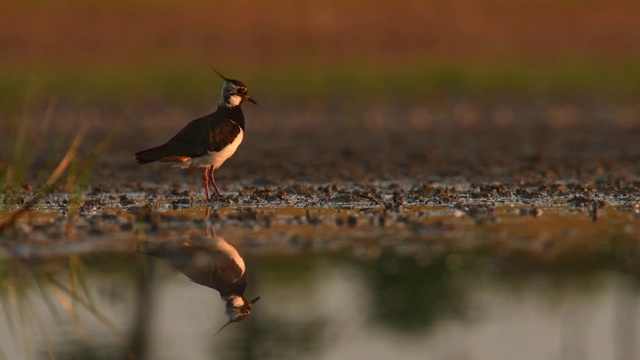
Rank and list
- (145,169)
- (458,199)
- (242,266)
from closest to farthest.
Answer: (242,266) → (458,199) → (145,169)

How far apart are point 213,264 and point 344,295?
1164 millimetres

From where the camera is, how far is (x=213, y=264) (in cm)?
887

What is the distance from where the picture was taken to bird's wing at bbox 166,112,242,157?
1230cm

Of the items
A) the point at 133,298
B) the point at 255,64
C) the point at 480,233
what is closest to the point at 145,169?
the point at 480,233

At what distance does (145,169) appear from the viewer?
53.4 ft

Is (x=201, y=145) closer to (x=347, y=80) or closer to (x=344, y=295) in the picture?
(x=344, y=295)

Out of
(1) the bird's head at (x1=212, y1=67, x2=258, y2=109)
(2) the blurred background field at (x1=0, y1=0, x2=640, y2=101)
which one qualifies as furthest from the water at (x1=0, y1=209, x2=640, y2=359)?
(2) the blurred background field at (x1=0, y1=0, x2=640, y2=101)

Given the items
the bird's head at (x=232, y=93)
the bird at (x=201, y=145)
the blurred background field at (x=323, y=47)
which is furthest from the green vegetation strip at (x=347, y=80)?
the bird at (x=201, y=145)

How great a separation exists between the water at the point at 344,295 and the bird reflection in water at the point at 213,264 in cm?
3

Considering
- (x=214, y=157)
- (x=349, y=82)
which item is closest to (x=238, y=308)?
(x=214, y=157)

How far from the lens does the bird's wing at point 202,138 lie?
40.4 feet

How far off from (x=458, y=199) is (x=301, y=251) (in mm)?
3292

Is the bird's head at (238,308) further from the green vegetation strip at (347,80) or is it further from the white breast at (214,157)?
the green vegetation strip at (347,80)

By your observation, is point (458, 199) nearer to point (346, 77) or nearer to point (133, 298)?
point (133, 298)
